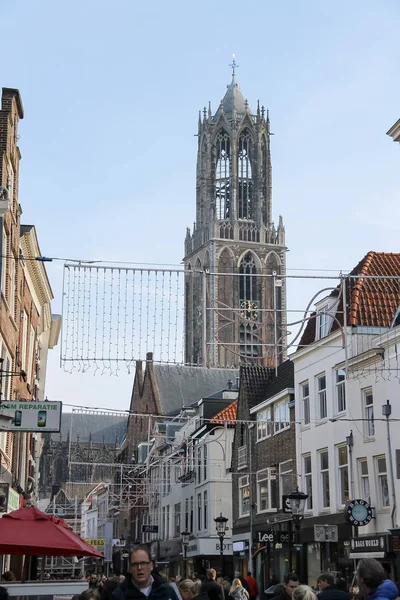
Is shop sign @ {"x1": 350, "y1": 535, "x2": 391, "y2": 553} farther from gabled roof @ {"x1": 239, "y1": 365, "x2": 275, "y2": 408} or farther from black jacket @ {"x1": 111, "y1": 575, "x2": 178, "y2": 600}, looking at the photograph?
black jacket @ {"x1": 111, "y1": 575, "x2": 178, "y2": 600}

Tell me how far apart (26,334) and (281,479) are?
11.0m

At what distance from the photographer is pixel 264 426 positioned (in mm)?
38219

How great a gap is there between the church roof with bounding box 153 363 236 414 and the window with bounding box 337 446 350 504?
5300cm

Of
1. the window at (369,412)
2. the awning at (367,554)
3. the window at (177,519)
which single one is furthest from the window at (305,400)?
the window at (177,519)

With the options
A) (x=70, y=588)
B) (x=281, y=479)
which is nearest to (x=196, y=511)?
(x=281, y=479)

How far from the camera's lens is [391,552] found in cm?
2556

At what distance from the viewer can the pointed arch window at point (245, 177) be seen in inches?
4960

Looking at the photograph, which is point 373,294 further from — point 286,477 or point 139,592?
point 139,592

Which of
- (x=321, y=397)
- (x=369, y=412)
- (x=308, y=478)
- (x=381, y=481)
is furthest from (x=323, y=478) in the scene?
(x=381, y=481)

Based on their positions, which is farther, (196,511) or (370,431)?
(196,511)

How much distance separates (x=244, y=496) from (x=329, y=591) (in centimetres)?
3098

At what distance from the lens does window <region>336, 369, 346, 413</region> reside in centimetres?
3008

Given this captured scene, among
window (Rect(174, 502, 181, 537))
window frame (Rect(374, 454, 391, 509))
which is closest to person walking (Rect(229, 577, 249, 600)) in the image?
window frame (Rect(374, 454, 391, 509))

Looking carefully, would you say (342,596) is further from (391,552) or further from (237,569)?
(237,569)
